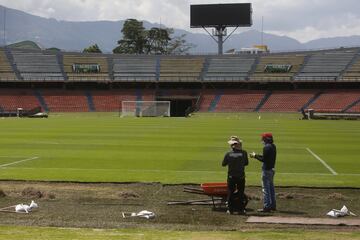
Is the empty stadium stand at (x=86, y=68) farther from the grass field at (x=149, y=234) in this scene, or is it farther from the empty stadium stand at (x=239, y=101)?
the grass field at (x=149, y=234)

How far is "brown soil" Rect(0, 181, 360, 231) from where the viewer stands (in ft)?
41.6

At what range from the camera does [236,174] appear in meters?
13.8

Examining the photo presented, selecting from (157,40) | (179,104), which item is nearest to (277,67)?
(179,104)

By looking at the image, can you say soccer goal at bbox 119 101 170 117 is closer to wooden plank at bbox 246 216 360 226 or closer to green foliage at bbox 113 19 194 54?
wooden plank at bbox 246 216 360 226

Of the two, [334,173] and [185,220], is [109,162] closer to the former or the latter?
[334,173]

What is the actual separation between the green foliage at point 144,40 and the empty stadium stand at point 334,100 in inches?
2771

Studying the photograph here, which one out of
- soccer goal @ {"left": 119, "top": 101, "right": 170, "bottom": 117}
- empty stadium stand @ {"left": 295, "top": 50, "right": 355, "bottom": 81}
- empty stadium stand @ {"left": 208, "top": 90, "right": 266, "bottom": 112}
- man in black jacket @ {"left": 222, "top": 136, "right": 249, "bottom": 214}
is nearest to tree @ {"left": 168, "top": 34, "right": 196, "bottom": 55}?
empty stadium stand @ {"left": 295, "top": 50, "right": 355, "bottom": 81}

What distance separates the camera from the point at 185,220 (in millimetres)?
13195

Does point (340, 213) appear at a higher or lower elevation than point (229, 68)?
lower

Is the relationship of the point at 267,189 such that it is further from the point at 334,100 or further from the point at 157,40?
the point at 157,40

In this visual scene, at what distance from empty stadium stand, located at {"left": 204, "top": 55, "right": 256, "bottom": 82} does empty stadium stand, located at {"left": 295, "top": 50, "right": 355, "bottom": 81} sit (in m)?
9.48

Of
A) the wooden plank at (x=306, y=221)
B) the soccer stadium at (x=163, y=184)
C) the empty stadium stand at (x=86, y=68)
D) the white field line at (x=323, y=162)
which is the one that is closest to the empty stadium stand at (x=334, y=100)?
the soccer stadium at (x=163, y=184)

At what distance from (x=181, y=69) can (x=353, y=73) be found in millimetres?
28578

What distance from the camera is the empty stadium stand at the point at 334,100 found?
79250 mm
